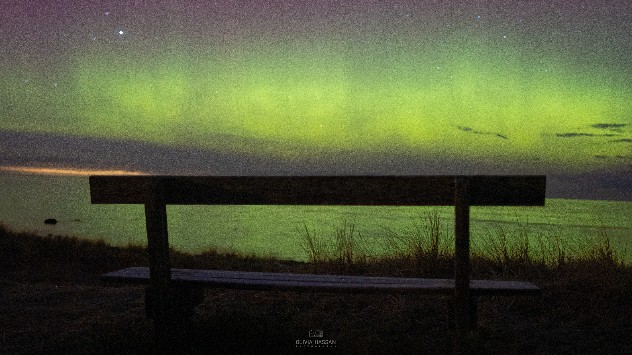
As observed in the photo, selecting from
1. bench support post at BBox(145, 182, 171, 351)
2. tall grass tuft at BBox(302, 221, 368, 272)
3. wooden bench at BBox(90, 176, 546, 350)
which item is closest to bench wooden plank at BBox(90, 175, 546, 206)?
wooden bench at BBox(90, 176, 546, 350)

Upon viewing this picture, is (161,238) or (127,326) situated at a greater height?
(161,238)

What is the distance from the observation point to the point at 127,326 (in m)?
3.66

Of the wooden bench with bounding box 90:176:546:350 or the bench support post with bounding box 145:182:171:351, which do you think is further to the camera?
the bench support post with bounding box 145:182:171:351

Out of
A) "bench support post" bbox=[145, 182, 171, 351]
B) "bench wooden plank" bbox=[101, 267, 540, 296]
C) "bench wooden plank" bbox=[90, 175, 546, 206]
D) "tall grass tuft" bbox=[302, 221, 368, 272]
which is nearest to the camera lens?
"bench wooden plank" bbox=[90, 175, 546, 206]

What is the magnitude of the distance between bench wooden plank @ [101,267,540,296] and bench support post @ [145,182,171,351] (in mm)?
97

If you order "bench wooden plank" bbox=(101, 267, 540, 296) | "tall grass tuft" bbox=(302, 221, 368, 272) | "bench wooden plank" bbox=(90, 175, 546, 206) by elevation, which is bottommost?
"tall grass tuft" bbox=(302, 221, 368, 272)

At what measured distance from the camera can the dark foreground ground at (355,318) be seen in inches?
127

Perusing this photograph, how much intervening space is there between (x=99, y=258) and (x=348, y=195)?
714 cm

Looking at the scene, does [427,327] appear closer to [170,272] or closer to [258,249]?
[170,272]

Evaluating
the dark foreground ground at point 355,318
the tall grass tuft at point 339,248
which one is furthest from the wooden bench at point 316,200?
the tall grass tuft at point 339,248

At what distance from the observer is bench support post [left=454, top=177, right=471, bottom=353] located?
2.98 metres

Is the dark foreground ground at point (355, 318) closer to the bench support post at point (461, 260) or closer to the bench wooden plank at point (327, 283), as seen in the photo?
the bench support post at point (461, 260)

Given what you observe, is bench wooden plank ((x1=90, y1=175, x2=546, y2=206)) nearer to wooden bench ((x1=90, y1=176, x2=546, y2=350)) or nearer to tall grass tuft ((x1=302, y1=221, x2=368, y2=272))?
wooden bench ((x1=90, y1=176, x2=546, y2=350))

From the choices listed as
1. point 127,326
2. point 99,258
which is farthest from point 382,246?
point 99,258
